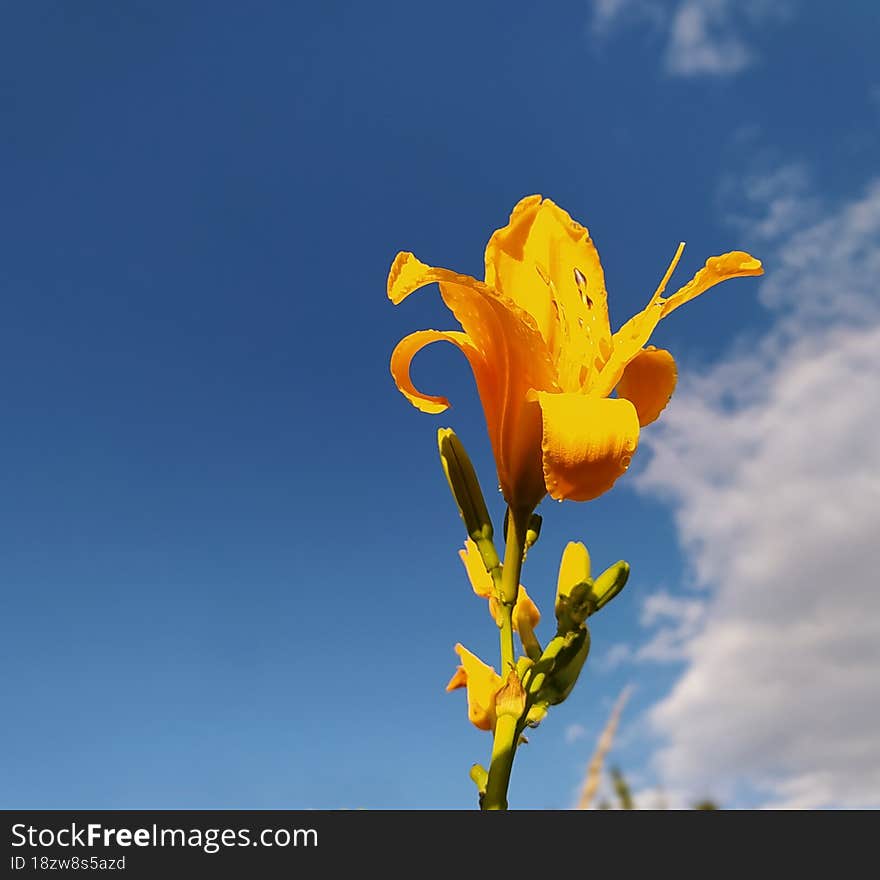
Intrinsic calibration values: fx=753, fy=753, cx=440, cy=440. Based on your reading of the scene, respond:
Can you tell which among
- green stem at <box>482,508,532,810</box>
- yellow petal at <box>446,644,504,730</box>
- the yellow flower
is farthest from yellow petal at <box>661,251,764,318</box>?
yellow petal at <box>446,644,504,730</box>

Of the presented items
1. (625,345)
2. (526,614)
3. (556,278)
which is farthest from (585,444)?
(526,614)

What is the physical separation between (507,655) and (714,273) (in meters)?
1.28

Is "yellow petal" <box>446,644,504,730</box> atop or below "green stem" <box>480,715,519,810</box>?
atop

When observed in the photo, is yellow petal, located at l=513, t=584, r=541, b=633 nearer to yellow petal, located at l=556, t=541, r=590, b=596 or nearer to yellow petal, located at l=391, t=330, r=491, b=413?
yellow petal, located at l=556, t=541, r=590, b=596

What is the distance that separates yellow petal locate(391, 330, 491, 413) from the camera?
90.9 inches

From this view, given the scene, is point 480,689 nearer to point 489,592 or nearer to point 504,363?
point 489,592

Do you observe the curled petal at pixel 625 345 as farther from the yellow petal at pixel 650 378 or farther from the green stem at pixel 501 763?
the green stem at pixel 501 763

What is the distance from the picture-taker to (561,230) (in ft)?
8.32

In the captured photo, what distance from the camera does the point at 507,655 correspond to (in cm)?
217

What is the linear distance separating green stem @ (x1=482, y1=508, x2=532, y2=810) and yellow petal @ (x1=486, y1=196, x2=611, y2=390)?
468mm
